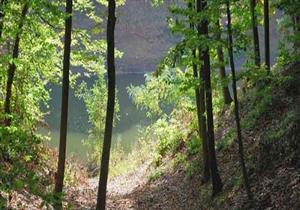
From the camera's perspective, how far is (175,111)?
20.8 metres

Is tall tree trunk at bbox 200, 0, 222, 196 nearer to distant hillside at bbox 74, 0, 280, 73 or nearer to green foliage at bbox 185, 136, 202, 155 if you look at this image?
green foliage at bbox 185, 136, 202, 155

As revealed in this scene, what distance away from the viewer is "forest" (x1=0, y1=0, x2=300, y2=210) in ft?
30.1

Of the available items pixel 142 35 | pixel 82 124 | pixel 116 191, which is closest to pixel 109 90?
pixel 116 191

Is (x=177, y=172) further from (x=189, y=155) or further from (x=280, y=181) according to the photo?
(x=280, y=181)

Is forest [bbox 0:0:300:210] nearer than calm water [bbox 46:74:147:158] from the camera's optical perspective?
Yes

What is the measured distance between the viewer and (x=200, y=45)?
32.1ft

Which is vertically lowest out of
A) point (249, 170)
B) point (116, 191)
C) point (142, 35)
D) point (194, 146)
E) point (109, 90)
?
point (116, 191)

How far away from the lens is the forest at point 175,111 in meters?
9.17

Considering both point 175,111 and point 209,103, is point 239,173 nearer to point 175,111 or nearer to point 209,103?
point 209,103

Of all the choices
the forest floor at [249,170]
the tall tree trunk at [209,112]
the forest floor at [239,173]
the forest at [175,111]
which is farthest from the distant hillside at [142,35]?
the tall tree trunk at [209,112]

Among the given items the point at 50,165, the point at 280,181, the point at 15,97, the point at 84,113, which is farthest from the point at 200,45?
the point at 84,113

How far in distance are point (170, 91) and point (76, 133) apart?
19532mm

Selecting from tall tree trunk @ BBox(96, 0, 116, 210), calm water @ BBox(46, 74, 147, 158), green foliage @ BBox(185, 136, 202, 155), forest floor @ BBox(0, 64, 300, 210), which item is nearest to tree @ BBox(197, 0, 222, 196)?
forest floor @ BBox(0, 64, 300, 210)

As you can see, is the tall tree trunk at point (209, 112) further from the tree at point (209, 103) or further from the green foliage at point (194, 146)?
the green foliage at point (194, 146)
